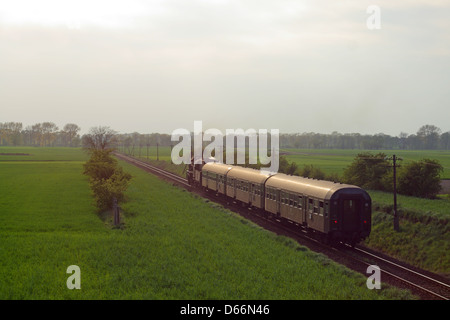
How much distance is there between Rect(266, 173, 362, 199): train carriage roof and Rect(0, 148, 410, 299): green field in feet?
10.1

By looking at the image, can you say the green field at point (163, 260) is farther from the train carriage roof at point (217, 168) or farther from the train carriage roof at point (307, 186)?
the train carriage roof at point (217, 168)

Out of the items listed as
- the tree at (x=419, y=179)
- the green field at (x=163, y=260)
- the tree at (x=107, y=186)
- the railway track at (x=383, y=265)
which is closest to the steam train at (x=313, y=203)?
the railway track at (x=383, y=265)

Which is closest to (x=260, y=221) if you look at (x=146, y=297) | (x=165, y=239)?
(x=165, y=239)

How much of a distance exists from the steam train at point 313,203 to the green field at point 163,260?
6.46 ft

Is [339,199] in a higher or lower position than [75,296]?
higher

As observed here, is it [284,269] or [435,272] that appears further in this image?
[435,272]

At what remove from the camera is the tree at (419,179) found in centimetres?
3916

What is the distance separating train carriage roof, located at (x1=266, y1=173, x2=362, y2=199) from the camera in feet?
81.4

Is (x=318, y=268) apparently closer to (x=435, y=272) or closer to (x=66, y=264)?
(x=435, y=272)

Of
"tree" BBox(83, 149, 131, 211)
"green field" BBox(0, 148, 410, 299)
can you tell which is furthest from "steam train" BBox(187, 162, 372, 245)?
"tree" BBox(83, 149, 131, 211)

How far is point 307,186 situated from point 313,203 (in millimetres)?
1815
